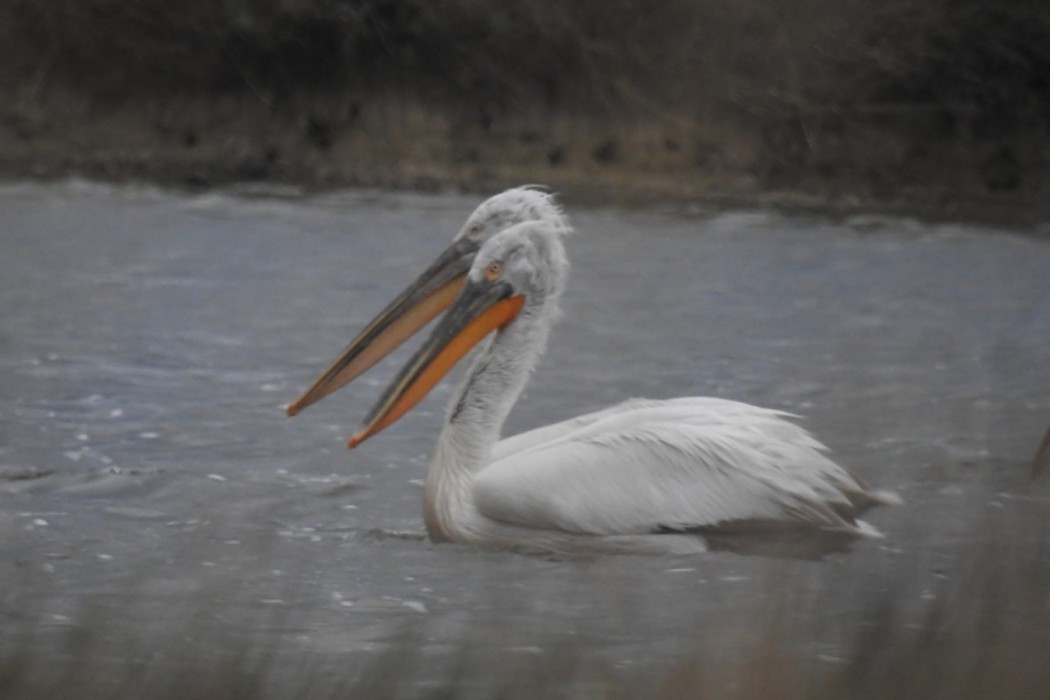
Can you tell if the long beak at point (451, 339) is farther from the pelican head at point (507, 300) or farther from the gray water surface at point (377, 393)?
the gray water surface at point (377, 393)

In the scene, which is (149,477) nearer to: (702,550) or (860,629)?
(702,550)

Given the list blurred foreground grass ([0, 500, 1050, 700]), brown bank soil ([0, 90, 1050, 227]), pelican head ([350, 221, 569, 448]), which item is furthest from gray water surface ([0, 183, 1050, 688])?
pelican head ([350, 221, 569, 448])

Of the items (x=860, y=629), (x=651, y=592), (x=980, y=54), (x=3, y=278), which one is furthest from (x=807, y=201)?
(x=860, y=629)

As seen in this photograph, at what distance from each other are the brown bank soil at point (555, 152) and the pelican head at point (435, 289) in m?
3.82

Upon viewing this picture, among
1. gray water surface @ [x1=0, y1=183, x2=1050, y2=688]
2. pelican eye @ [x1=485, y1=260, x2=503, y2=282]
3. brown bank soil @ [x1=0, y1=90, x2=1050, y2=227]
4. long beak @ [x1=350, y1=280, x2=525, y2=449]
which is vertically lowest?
gray water surface @ [x1=0, y1=183, x2=1050, y2=688]

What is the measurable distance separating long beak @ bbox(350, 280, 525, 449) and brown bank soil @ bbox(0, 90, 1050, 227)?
4.12 m

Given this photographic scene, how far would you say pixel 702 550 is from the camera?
13.7 feet

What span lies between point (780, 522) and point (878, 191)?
17.7 ft

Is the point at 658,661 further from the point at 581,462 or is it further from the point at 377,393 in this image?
the point at 377,393

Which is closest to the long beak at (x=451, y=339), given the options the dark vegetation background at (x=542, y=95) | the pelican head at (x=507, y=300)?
the pelican head at (x=507, y=300)

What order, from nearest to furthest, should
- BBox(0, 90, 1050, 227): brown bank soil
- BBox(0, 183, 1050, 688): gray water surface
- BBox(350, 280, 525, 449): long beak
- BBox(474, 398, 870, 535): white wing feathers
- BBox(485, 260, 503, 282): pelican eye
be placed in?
BBox(0, 183, 1050, 688): gray water surface → BBox(474, 398, 870, 535): white wing feathers → BBox(350, 280, 525, 449): long beak → BBox(485, 260, 503, 282): pelican eye → BBox(0, 90, 1050, 227): brown bank soil

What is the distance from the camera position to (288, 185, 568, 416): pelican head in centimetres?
472

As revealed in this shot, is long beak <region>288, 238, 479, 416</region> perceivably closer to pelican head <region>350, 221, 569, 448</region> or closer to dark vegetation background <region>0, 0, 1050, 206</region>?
pelican head <region>350, 221, 569, 448</region>

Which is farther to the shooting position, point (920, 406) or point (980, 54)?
point (980, 54)
